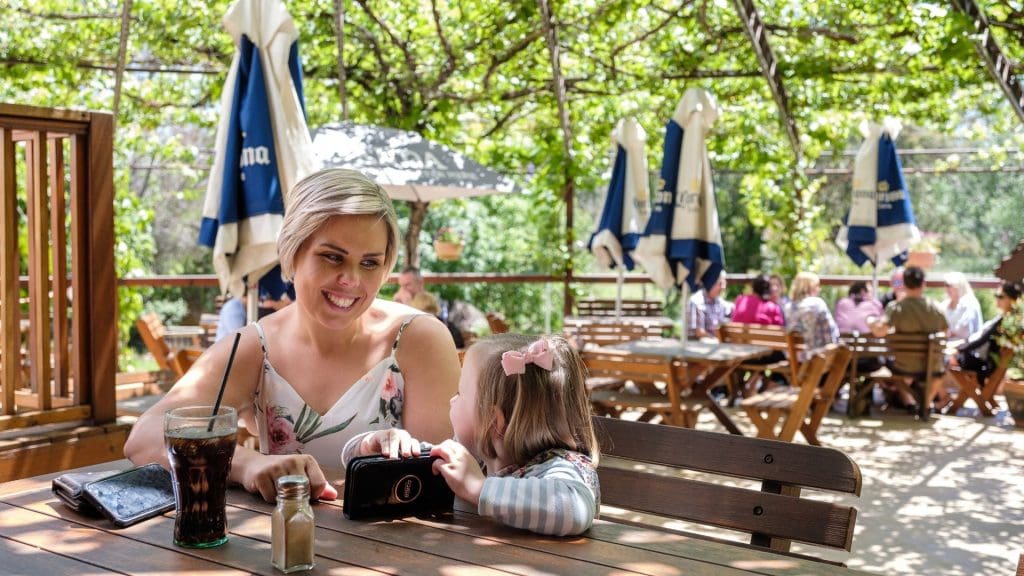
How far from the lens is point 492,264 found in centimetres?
1369

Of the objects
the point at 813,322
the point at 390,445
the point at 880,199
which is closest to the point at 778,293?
the point at 880,199

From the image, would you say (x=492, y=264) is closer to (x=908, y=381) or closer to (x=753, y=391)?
(x=753, y=391)

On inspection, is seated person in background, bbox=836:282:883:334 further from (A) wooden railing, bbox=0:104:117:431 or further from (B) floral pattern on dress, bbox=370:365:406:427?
(B) floral pattern on dress, bbox=370:365:406:427

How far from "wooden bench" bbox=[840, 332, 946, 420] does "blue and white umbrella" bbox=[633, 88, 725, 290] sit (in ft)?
5.78

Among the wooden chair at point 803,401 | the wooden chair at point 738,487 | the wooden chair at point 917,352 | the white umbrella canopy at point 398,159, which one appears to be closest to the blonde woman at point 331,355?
the wooden chair at point 738,487

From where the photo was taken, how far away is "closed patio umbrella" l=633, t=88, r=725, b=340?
6594mm

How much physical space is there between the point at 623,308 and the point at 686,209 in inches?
174

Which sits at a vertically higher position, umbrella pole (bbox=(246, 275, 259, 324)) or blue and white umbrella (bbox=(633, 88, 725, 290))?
blue and white umbrella (bbox=(633, 88, 725, 290))

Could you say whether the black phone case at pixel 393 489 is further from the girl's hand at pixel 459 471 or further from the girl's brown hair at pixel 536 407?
the girl's brown hair at pixel 536 407

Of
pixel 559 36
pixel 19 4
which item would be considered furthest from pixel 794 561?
pixel 19 4

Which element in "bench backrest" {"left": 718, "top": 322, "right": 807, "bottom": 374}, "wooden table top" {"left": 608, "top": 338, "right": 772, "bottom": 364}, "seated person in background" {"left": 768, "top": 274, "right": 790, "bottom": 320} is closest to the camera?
"wooden table top" {"left": 608, "top": 338, "right": 772, "bottom": 364}

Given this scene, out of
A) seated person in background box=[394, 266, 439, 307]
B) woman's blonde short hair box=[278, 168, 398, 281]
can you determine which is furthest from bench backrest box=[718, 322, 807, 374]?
woman's blonde short hair box=[278, 168, 398, 281]

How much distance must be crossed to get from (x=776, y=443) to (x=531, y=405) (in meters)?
0.56

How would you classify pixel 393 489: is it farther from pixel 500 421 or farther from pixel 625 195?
pixel 625 195
